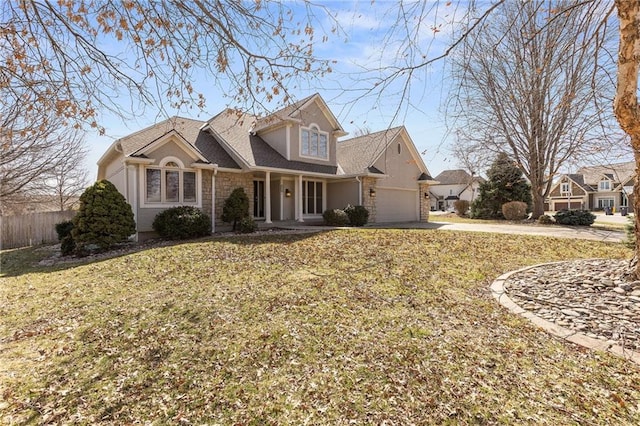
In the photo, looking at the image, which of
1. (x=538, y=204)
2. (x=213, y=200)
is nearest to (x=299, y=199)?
(x=213, y=200)

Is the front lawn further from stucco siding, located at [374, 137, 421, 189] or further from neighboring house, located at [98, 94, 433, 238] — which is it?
stucco siding, located at [374, 137, 421, 189]

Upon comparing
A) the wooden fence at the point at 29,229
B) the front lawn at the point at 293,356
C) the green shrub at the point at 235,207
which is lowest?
the front lawn at the point at 293,356

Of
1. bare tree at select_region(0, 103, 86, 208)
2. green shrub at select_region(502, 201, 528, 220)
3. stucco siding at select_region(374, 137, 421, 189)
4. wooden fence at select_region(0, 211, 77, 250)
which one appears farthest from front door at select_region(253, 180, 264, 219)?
green shrub at select_region(502, 201, 528, 220)

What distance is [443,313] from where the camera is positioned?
4734 mm

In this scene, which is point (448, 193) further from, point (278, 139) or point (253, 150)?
point (253, 150)

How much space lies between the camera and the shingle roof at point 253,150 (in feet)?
48.1

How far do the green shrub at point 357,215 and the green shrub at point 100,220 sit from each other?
957 cm

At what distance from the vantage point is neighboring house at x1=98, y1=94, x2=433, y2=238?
12133 millimetres

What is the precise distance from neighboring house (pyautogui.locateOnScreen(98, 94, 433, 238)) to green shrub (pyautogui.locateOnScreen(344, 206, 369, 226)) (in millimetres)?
861

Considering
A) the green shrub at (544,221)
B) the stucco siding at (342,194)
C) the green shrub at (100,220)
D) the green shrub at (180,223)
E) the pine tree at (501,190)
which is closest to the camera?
the green shrub at (100,220)

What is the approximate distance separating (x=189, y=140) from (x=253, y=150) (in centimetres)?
289

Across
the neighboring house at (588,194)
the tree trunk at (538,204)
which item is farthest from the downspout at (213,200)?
the neighboring house at (588,194)

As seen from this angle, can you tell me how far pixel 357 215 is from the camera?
15.9 metres

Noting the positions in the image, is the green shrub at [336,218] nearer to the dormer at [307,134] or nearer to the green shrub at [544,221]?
the dormer at [307,134]
